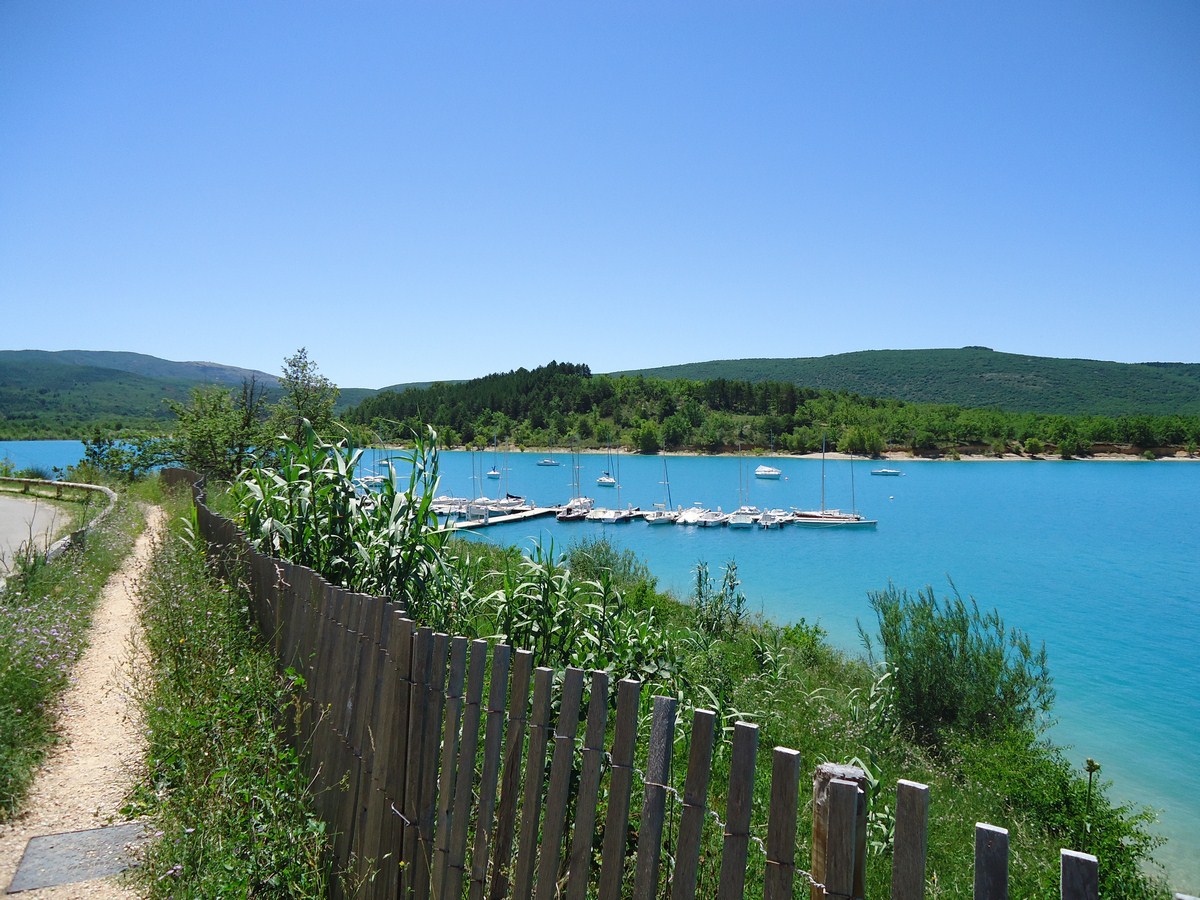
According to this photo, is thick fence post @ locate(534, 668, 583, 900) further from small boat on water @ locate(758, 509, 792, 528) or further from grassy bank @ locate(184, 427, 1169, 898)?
small boat on water @ locate(758, 509, 792, 528)

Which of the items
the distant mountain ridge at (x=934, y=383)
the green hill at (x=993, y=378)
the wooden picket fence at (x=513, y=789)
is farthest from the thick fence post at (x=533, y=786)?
the green hill at (x=993, y=378)

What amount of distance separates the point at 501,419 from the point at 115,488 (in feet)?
327

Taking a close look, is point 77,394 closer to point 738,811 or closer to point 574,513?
point 574,513

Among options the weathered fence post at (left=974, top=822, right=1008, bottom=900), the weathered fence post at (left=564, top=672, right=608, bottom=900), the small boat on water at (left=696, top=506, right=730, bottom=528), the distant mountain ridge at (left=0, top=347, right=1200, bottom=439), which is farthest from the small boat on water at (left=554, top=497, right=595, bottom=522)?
the distant mountain ridge at (left=0, top=347, right=1200, bottom=439)

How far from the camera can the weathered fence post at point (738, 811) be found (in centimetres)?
168

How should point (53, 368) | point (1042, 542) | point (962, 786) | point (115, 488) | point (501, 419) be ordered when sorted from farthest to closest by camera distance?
1. point (53, 368)
2. point (501, 419)
3. point (1042, 542)
4. point (115, 488)
5. point (962, 786)

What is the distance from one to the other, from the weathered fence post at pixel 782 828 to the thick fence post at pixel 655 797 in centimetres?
32

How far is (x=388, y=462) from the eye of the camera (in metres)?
5.84

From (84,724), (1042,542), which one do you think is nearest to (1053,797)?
(84,724)

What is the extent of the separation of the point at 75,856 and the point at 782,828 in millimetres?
3750

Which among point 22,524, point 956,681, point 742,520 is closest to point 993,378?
point 742,520

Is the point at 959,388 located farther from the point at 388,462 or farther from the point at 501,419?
the point at 388,462

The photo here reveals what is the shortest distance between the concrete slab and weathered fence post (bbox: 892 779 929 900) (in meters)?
3.66

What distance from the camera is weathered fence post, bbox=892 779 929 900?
4.65 feet
